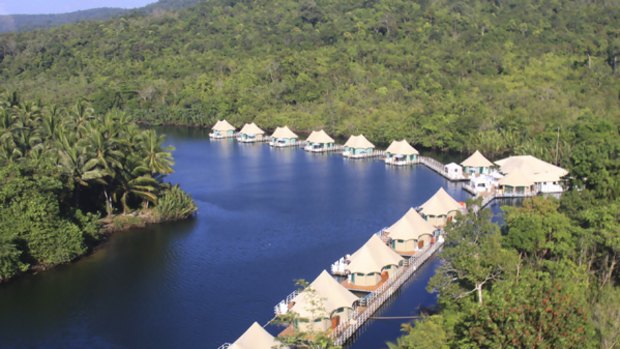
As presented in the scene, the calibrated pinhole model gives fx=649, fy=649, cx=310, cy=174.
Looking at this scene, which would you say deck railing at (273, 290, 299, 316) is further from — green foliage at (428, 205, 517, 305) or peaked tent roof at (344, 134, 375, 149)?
peaked tent roof at (344, 134, 375, 149)

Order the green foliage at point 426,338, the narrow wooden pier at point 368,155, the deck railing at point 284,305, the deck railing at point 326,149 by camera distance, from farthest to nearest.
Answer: the deck railing at point 326,149 < the narrow wooden pier at point 368,155 < the deck railing at point 284,305 < the green foliage at point 426,338

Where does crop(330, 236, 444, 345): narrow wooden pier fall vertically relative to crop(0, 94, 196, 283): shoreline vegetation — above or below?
below

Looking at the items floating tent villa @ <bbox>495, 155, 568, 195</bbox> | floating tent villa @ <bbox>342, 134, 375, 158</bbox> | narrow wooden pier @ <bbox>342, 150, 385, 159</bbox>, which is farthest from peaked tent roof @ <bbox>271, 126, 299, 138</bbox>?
floating tent villa @ <bbox>495, 155, 568, 195</bbox>

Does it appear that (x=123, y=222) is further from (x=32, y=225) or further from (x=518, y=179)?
(x=518, y=179)

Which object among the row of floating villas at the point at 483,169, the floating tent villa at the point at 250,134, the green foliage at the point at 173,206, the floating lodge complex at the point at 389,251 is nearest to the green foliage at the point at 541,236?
the floating lodge complex at the point at 389,251

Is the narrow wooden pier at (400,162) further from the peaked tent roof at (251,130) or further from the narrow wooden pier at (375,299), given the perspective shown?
the narrow wooden pier at (375,299)

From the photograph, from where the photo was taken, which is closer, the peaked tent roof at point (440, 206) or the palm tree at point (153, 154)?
the peaked tent roof at point (440, 206)
